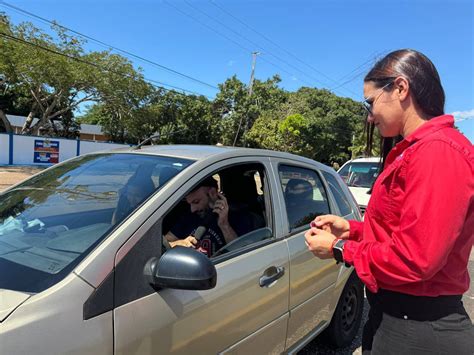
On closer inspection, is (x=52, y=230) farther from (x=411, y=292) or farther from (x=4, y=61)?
(x=4, y=61)

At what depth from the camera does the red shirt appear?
1.26 m

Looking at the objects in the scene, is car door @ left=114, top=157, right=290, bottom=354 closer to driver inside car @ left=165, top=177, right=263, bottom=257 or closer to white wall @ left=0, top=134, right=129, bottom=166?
driver inside car @ left=165, top=177, right=263, bottom=257

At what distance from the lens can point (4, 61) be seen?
22.7 m

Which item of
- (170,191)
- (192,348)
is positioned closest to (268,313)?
(192,348)

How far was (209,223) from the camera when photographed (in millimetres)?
2777

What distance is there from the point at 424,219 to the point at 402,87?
52 cm

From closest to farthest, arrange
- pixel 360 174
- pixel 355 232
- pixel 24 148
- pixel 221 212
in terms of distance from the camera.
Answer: pixel 355 232 < pixel 221 212 < pixel 360 174 < pixel 24 148

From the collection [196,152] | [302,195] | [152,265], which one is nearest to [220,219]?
[196,152]

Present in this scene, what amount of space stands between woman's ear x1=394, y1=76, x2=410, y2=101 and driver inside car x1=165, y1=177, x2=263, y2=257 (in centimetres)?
Answer: 141

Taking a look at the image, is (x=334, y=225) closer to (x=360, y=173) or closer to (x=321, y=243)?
(x=321, y=243)

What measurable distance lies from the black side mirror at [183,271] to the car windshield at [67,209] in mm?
290

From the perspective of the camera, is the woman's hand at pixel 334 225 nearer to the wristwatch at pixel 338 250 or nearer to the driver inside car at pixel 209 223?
the wristwatch at pixel 338 250

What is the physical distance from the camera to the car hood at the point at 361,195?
8910 millimetres

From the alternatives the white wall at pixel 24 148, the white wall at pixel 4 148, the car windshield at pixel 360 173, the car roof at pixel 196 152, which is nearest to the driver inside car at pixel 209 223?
the car roof at pixel 196 152
